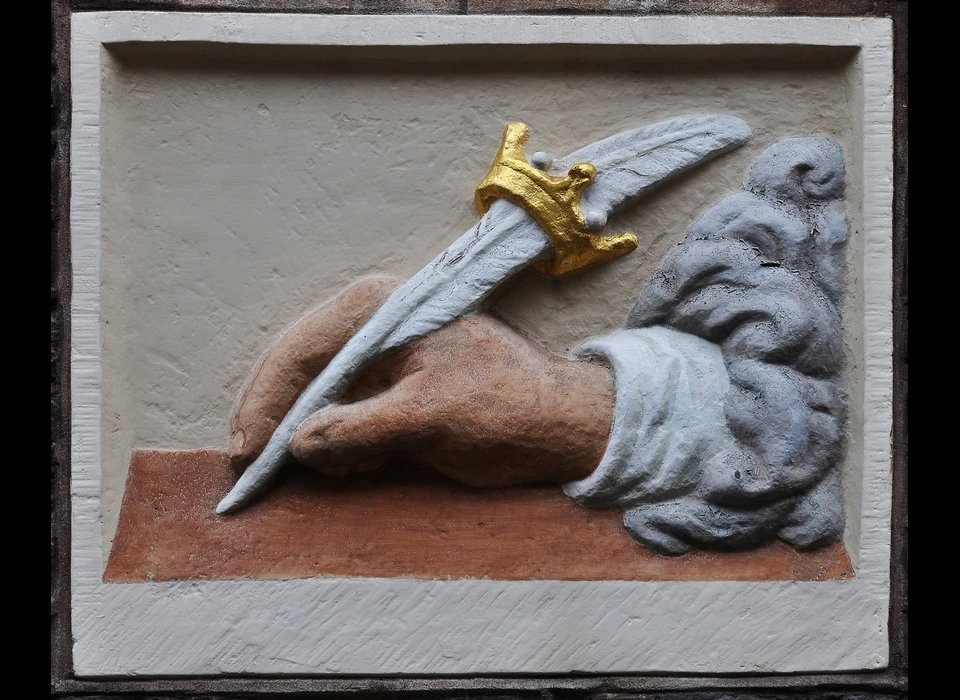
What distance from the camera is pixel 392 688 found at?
2.29 m

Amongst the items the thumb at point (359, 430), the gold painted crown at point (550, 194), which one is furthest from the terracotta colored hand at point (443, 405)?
the gold painted crown at point (550, 194)

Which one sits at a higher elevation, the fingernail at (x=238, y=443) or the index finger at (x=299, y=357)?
the index finger at (x=299, y=357)

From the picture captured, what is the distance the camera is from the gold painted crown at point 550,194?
2.26 meters

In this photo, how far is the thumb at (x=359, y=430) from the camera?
87.5 inches

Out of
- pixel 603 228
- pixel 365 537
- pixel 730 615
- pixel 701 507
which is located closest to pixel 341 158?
pixel 603 228

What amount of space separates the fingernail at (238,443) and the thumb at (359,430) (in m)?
0.11

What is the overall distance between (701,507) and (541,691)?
46 centimetres

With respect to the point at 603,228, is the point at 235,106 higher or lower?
higher

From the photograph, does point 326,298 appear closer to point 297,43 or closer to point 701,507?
point 297,43

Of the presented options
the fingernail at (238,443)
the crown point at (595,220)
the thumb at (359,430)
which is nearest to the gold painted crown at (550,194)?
the crown point at (595,220)

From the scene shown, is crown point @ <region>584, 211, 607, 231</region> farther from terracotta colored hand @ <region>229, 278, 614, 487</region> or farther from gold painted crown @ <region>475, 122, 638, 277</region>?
terracotta colored hand @ <region>229, 278, 614, 487</region>

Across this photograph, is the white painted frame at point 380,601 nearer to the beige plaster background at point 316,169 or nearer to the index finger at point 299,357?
the beige plaster background at point 316,169

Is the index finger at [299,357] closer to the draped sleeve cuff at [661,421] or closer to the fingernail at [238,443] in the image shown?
the fingernail at [238,443]

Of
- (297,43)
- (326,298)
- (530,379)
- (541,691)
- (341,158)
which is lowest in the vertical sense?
(541,691)
